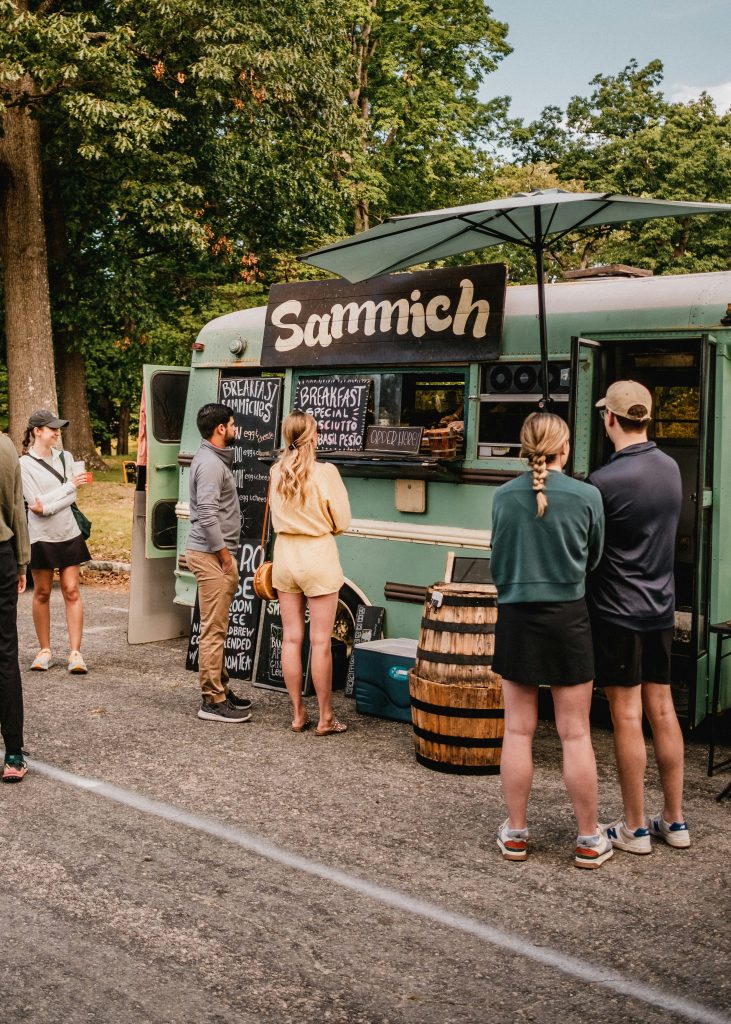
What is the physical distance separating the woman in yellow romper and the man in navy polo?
6.70ft

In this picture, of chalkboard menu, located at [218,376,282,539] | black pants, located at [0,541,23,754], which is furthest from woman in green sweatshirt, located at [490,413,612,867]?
chalkboard menu, located at [218,376,282,539]

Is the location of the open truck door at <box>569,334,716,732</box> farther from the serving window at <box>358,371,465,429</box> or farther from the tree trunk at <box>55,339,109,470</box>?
the tree trunk at <box>55,339,109,470</box>

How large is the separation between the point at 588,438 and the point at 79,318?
1290cm

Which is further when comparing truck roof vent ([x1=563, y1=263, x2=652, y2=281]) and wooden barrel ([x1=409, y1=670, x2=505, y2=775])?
truck roof vent ([x1=563, y1=263, x2=652, y2=281])

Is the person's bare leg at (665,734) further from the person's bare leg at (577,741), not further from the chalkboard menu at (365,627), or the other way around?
the chalkboard menu at (365,627)

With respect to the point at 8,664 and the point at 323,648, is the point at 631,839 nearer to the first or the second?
the point at 323,648

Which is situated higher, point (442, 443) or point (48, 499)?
point (442, 443)

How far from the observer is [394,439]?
7.27m

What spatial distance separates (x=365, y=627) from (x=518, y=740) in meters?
2.97

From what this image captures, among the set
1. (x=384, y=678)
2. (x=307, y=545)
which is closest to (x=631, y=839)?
(x=384, y=678)

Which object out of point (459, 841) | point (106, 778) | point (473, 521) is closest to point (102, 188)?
point (473, 521)

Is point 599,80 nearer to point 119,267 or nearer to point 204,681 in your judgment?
point 119,267

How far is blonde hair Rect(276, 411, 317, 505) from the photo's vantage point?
242 inches

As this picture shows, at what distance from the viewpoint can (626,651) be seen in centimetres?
441
